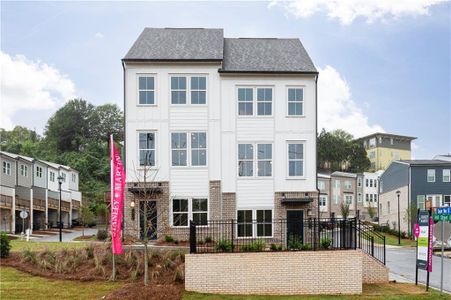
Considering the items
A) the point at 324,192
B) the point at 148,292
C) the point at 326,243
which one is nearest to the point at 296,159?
the point at 326,243

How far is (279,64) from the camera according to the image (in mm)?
25109

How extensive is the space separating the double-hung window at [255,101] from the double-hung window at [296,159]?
2.13 m

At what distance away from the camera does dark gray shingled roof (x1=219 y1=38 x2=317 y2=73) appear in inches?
972

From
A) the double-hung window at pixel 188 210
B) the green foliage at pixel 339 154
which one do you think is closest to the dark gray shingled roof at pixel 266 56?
the double-hung window at pixel 188 210

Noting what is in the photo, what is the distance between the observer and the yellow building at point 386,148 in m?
102

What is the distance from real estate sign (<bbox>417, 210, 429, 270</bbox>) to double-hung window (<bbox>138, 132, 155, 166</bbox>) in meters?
13.1

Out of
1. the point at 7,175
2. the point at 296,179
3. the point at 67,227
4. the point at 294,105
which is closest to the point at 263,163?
the point at 296,179

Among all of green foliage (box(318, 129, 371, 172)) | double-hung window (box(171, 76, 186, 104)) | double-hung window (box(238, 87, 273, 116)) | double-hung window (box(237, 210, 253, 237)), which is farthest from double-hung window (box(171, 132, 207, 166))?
green foliage (box(318, 129, 371, 172))

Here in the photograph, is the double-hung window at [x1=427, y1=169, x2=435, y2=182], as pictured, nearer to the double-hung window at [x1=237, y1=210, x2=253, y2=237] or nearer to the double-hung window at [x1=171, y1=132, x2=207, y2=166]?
the double-hung window at [x1=237, y1=210, x2=253, y2=237]

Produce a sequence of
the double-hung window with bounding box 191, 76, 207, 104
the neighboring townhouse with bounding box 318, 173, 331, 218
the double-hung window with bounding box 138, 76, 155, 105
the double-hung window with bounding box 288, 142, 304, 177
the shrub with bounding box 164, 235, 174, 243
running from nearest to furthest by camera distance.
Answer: the shrub with bounding box 164, 235, 174, 243, the double-hung window with bounding box 138, 76, 155, 105, the double-hung window with bounding box 191, 76, 207, 104, the double-hung window with bounding box 288, 142, 304, 177, the neighboring townhouse with bounding box 318, 173, 331, 218

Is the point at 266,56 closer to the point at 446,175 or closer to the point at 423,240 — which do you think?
the point at 423,240

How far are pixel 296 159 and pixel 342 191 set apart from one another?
44652 mm

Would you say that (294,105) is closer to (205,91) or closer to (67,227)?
(205,91)

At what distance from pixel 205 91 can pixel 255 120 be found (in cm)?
300
